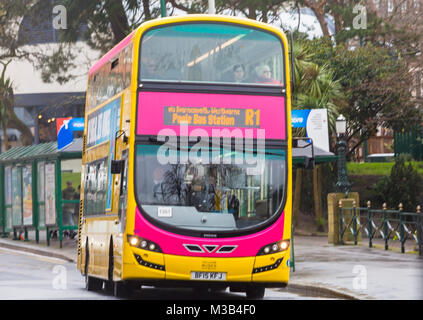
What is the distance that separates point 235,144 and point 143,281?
95.3 inches

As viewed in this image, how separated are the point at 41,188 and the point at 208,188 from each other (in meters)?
17.9

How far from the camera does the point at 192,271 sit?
14.8 meters

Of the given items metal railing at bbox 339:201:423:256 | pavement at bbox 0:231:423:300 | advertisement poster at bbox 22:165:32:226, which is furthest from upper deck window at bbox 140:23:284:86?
advertisement poster at bbox 22:165:32:226

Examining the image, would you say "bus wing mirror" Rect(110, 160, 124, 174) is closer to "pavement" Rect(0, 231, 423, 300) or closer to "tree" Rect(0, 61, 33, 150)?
"pavement" Rect(0, 231, 423, 300)

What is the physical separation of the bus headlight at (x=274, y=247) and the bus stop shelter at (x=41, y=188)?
48.0 ft

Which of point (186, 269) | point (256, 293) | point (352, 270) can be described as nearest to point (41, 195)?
point (352, 270)

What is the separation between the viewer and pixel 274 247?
15.1m

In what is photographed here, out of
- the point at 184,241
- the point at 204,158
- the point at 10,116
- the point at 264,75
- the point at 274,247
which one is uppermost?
the point at 10,116

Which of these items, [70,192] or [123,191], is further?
[70,192]

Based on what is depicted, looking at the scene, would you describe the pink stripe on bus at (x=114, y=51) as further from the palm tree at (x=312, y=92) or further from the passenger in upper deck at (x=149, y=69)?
the palm tree at (x=312, y=92)

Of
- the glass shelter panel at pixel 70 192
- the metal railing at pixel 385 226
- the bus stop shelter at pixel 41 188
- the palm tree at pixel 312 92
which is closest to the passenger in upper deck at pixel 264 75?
the metal railing at pixel 385 226

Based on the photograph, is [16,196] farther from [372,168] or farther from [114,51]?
[114,51]
